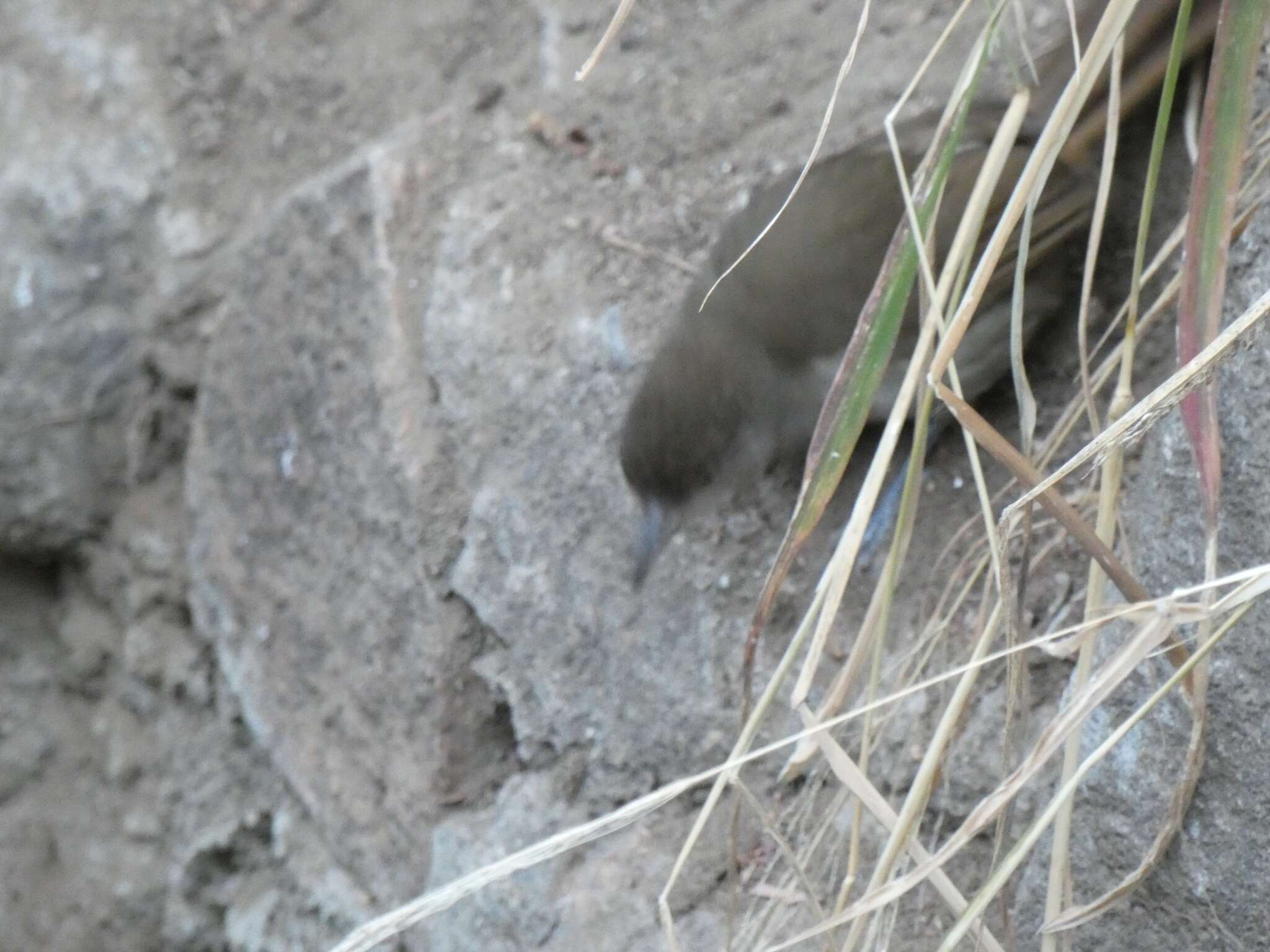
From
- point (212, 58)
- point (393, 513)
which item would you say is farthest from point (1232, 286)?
point (212, 58)

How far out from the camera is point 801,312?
7.14 ft

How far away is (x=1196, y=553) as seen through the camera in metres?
1.33

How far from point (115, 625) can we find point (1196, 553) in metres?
2.31

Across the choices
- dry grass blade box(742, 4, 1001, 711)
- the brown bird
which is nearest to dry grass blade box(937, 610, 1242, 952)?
dry grass blade box(742, 4, 1001, 711)

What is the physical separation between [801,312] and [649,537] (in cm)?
43

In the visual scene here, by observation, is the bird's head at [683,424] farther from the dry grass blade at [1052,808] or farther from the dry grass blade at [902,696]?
the dry grass blade at [1052,808]

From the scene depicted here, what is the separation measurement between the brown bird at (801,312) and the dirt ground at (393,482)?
76mm

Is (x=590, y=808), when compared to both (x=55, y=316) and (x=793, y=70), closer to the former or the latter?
(x=793, y=70)

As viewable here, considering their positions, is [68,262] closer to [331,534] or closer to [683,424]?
[331,534]

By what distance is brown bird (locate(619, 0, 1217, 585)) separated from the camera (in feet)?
6.52

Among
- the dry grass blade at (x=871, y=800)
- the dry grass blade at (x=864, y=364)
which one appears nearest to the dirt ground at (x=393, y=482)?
the dry grass blade at (x=871, y=800)

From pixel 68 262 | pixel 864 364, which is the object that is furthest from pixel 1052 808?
pixel 68 262

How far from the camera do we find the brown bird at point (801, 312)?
1.99 m

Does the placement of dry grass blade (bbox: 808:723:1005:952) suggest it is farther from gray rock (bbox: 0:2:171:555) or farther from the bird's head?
gray rock (bbox: 0:2:171:555)
